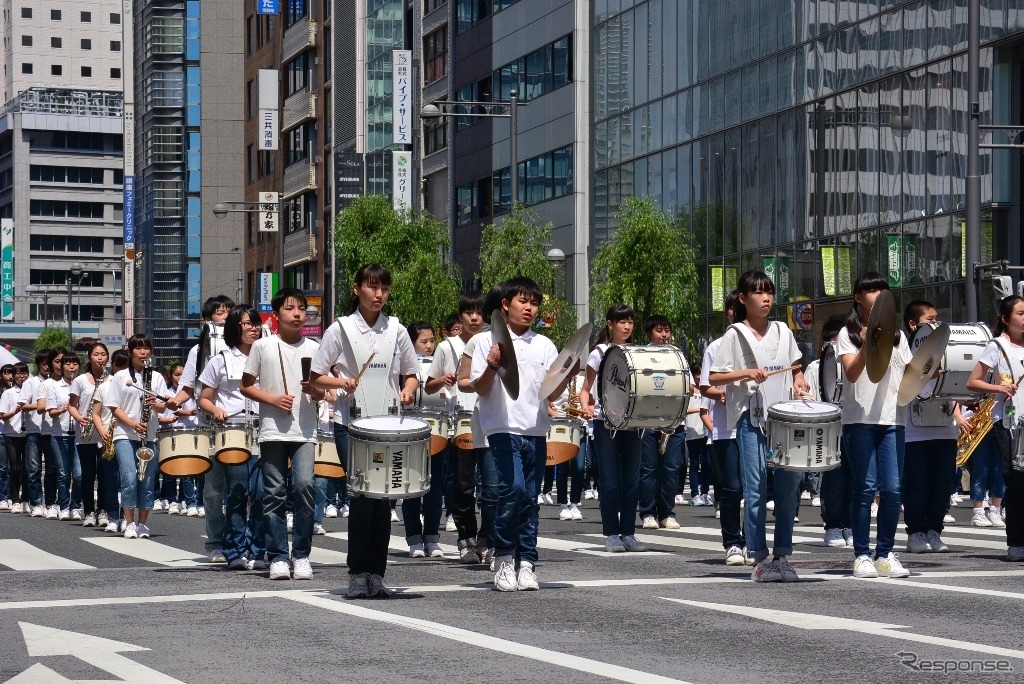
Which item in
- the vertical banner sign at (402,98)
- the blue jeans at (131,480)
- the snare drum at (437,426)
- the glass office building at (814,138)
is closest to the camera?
the snare drum at (437,426)

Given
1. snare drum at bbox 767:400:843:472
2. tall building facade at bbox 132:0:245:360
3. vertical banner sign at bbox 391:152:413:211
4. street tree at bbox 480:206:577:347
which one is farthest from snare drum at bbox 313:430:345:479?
tall building facade at bbox 132:0:245:360

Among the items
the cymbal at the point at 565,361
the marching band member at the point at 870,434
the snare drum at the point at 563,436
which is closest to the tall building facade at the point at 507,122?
the snare drum at the point at 563,436

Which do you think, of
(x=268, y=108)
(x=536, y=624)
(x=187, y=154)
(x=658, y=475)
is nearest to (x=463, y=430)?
(x=658, y=475)

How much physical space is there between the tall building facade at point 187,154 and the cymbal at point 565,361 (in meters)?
94.1

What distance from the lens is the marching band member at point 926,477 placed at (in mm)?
14508

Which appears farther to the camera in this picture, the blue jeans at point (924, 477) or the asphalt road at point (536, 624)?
the blue jeans at point (924, 477)

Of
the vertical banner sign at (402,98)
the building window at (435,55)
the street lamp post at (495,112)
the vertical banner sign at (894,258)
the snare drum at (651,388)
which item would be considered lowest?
the snare drum at (651,388)

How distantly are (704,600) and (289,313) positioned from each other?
141 inches

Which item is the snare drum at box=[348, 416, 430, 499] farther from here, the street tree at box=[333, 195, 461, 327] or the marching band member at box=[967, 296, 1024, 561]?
the street tree at box=[333, 195, 461, 327]

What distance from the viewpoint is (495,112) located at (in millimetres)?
61625

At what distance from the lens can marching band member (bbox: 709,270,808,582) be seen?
11.9 metres

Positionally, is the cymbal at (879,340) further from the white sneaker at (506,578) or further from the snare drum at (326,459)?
the snare drum at (326,459)

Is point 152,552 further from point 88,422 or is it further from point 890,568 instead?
point 890,568

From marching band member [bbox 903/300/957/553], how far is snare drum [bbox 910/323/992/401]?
0.25 metres
